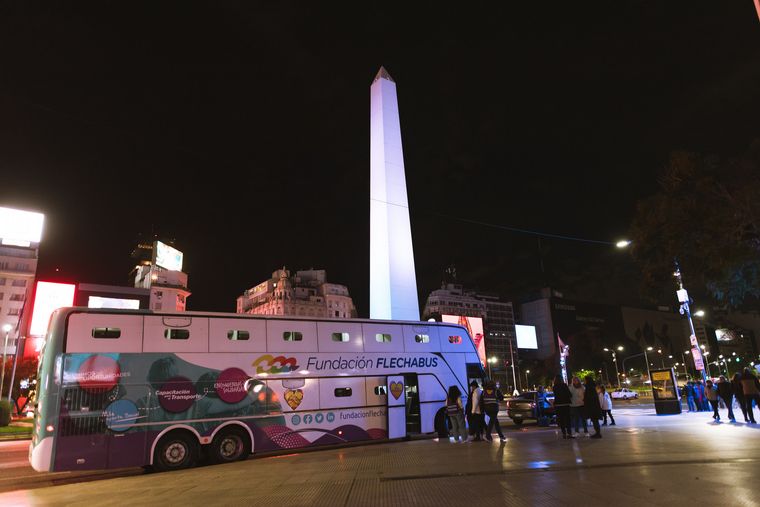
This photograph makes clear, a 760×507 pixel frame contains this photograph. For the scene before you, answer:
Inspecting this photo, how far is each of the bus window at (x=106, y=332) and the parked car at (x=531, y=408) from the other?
1529 cm

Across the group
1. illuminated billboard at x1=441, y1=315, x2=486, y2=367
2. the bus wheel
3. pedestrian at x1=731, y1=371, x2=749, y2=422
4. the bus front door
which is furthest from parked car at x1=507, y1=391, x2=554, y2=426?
illuminated billboard at x1=441, y1=315, x2=486, y2=367

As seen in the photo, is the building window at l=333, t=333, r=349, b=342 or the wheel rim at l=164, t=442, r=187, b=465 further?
the building window at l=333, t=333, r=349, b=342

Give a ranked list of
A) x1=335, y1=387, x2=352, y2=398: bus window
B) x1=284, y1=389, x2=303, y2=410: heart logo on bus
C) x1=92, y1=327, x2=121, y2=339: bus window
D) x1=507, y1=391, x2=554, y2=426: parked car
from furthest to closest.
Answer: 1. x1=507, y1=391, x2=554, y2=426: parked car
2. x1=335, y1=387, x2=352, y2=398: bus window
3. x1=284, y1=389, x2=303, y2=410: heart logo on bus
4. x1=92, y1=327, x2=121, y2=339: bus window

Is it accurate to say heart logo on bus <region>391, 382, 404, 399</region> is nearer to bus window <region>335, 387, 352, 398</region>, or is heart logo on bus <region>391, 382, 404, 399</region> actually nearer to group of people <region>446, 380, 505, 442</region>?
bus window <region>335, 387, 352, 398</region>

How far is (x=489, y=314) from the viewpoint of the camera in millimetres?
118250

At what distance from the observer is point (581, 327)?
436 feet

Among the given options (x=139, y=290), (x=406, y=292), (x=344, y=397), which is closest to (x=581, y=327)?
(x=139, y=290)

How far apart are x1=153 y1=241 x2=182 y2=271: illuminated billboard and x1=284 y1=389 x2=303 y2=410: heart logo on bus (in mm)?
87803

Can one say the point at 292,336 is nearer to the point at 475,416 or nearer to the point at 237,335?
the point at 237,335

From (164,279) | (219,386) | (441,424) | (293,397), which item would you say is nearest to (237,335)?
(219,386)

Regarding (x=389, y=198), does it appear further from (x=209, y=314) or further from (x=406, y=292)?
(x=209, y=314)

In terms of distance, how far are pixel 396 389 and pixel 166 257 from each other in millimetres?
90012

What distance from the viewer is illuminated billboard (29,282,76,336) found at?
63.3m

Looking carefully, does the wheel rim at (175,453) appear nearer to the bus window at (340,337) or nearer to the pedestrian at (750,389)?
the bus window at (340,337)
